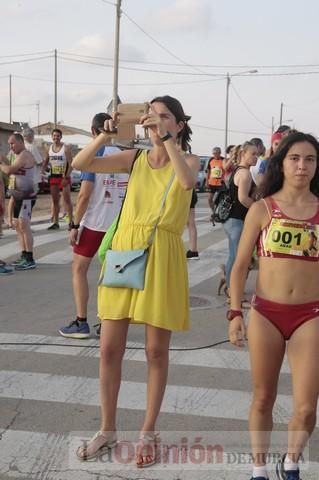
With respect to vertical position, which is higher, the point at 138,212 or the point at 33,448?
the point at 138,212

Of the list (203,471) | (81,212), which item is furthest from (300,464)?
(81,212)

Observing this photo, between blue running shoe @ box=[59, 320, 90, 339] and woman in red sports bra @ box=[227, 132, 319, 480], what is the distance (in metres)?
2.86

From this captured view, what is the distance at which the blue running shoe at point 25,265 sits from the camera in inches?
363

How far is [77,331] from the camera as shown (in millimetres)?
5840

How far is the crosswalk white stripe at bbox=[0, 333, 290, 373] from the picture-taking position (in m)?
5.24

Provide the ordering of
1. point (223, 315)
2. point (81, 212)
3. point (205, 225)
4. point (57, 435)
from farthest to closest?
point (205, 225) < point (223, 315) < point (81, 212) < point (57, 435)

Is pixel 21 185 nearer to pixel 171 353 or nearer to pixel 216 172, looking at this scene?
pixel 171 353

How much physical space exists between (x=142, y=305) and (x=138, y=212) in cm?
53

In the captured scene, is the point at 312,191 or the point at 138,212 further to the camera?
the point at 138,212

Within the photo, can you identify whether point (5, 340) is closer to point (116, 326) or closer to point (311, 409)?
point (116, 326)

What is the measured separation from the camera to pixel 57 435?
→ 149 inches

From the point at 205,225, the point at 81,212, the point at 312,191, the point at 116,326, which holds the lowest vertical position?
the point at 205,225

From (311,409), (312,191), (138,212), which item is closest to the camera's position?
(311,409)

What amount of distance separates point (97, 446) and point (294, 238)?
1.63m
